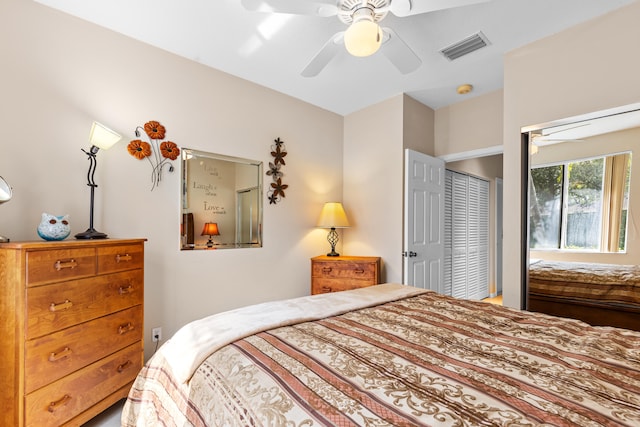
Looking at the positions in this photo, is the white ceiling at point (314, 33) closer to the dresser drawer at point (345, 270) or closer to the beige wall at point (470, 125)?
the beige wall at point (470, 125)

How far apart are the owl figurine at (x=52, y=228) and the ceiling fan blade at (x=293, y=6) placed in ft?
5.26

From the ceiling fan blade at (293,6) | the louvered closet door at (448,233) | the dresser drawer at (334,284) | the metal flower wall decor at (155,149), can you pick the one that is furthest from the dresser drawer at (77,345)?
the louvered closet door at (448,233)

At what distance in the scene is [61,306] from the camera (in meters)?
1.53

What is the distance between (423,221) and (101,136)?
3049 millimetres

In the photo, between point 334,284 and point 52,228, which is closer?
point 52,228

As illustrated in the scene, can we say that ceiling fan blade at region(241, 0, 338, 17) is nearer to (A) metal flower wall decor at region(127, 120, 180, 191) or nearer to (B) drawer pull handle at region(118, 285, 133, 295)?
(A) metal flower wall decor at region(127, 120, 180, 191)

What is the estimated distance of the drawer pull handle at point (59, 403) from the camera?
150 cm

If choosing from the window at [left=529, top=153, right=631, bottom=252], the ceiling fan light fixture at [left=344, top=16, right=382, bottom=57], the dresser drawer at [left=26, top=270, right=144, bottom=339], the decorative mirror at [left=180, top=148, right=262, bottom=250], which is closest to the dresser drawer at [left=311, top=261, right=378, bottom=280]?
the decorative mirror at [left=180, top=148, right=262, bottom=250]

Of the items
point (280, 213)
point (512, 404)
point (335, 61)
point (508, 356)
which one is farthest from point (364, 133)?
point (512, 404)

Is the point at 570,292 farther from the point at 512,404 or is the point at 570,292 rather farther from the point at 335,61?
the point at 335,61

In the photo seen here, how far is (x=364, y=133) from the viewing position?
3703 millimetres

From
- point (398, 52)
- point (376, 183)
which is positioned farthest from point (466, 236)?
point (398, 52)

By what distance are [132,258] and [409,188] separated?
2.60 meters

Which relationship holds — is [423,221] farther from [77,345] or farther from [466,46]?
[77,345]
